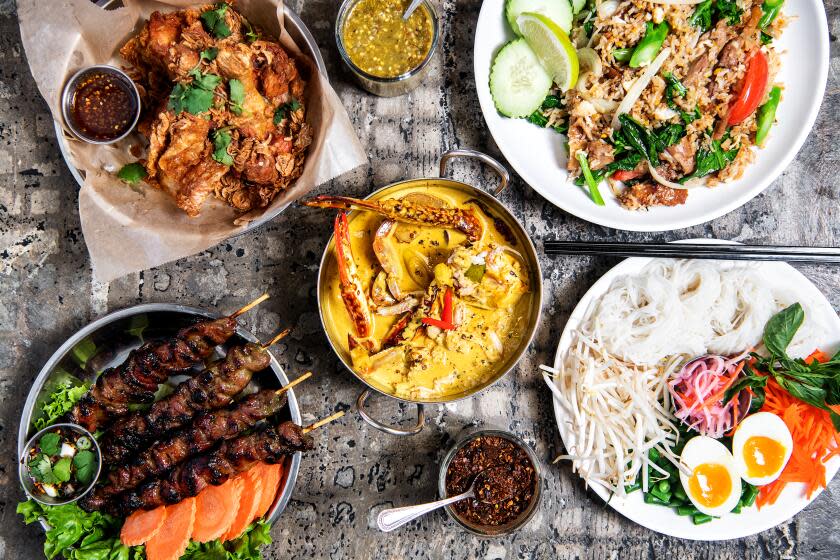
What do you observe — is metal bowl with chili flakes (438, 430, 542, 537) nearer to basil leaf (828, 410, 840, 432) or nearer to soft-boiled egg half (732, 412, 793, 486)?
soft-boiled egg half (732, 412, 793, 486)

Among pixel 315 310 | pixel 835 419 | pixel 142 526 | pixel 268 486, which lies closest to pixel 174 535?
pixel 142 526

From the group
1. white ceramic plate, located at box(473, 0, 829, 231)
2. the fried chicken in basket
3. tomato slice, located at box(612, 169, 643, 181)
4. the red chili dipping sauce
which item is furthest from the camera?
tomato slice, located at box(612, 169, 643, 181)

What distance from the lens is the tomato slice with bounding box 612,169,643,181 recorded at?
10.2ft

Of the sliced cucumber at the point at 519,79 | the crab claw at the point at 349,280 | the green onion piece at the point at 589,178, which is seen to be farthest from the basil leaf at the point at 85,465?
the green onion piece at the point at 589,178

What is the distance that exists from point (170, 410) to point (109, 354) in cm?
52

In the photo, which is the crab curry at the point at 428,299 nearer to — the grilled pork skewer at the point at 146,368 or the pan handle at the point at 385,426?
the pan handle at the point at 385,426

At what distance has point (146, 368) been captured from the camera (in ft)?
9.55

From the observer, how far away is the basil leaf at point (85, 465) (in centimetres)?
282

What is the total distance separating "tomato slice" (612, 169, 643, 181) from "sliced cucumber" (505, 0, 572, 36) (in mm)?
749

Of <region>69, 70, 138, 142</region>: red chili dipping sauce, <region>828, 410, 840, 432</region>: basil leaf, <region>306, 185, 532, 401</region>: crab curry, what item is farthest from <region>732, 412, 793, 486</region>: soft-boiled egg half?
<region>69, 70, 138, 142</region>: red chili dipping sauce

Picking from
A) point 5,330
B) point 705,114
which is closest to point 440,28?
point 705,114

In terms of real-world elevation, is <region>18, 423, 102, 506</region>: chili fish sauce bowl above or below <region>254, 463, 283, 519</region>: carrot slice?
above

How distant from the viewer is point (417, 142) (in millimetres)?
3387

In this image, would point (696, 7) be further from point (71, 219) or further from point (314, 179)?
point (71, 219)
